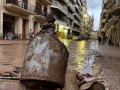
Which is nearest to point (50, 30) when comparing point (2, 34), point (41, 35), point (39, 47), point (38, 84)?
point (41, 35)

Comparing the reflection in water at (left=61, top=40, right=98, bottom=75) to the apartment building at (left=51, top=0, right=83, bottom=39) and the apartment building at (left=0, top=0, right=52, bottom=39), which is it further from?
the apartment building at (left=51, top=0, right=83, bottom=39)

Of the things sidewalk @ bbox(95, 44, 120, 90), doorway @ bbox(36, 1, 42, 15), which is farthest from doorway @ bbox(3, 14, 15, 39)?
sidewalk @ bbox(95, 44, 120, 90)

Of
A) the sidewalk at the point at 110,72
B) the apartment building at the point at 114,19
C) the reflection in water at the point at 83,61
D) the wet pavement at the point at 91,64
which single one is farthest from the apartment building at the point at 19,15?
the sidewalk at the point at 110,72

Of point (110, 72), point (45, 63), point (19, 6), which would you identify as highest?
point (19, 6)

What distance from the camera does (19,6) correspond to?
15555mm

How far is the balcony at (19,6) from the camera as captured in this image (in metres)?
13.9

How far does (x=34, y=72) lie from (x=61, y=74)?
1.01 ft

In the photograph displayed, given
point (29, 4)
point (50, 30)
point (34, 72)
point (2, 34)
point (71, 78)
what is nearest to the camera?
point (34, 72)

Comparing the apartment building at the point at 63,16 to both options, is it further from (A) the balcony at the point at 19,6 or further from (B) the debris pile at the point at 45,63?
(B) the debris pile at the point at 45,63

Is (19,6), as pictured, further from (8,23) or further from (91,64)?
(91,64)

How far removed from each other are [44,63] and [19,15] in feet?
54.6

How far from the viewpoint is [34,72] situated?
1289 millimetres

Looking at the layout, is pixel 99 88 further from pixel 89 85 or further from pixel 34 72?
pixel 34 72

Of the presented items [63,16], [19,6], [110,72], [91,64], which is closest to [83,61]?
[91,64]
